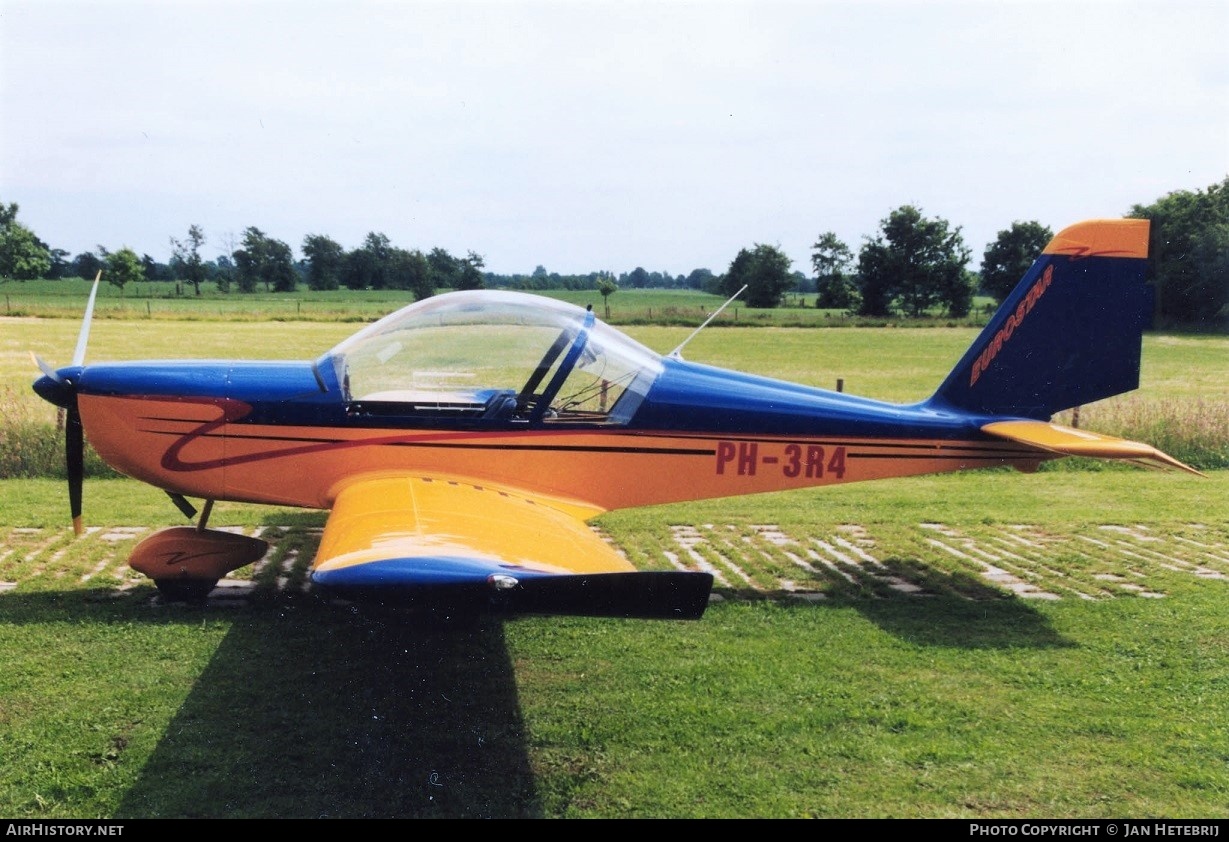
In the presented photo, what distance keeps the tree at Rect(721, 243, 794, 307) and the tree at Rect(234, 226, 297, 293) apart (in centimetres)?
1575

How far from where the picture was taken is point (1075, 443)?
20.5ft

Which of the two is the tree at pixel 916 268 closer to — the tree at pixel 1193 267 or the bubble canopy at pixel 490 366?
the tree at pixel 1193 267

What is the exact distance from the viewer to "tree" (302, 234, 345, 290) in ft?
67.1

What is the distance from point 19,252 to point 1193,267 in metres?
49.2

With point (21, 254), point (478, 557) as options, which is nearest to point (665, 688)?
point (478, 557)

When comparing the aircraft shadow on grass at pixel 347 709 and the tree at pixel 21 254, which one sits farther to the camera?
the tree at pixel 21 254

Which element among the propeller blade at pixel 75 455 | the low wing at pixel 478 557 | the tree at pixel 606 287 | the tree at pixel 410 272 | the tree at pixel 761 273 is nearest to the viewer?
the low wing at pixel 478 557

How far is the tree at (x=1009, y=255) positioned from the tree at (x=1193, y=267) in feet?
18.2

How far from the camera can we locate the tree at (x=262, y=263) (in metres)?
27.0

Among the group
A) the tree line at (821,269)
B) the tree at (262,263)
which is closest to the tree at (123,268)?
the tree line at (821,269)

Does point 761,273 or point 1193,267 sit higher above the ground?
point 1193,267

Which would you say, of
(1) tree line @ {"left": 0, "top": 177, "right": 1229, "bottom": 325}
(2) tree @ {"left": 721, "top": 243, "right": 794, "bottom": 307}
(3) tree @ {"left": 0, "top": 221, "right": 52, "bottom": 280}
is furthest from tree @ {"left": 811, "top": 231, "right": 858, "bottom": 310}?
(3) tree @ {"left": 0, "top": 221, "right": 52, "bottom": 280}

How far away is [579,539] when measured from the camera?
15.6ft

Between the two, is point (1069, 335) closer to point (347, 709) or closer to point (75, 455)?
point (347, 709)
